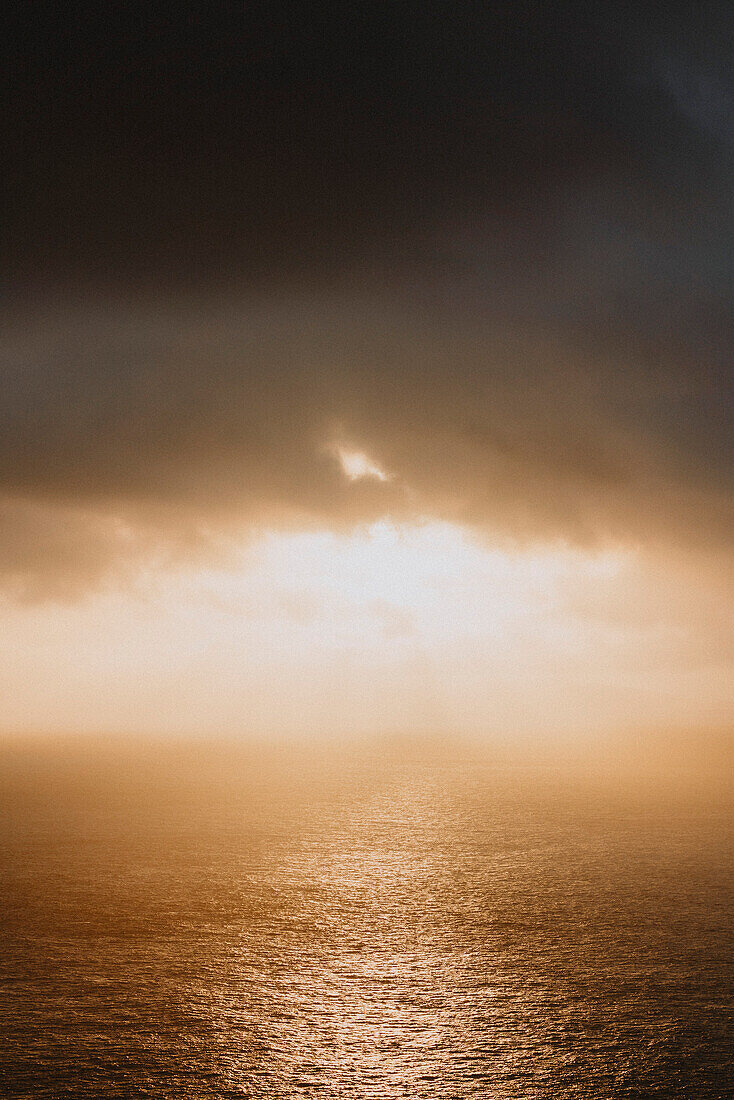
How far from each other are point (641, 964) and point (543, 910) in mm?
26524

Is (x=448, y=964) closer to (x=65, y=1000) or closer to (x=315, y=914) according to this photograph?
(x=315, y=914)

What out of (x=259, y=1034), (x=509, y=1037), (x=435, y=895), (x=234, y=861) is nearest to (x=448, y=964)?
(x=509, y=1037)

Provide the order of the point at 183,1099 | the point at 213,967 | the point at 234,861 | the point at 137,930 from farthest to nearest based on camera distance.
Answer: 1. the point at 234,861
2. the point at 137,930
3. the point at 213,967
4. the point at 183,1099

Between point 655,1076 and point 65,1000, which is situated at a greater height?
point 65,1000

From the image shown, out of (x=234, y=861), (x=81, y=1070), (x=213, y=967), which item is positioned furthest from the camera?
(x=234, y=861)

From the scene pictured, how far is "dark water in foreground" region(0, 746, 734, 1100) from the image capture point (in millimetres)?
67062

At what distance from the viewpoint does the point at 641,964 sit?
95750mm

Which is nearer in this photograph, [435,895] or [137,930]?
[137,930]

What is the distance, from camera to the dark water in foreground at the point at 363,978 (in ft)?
220

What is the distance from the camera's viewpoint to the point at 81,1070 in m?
66.6

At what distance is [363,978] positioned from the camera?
291 feet

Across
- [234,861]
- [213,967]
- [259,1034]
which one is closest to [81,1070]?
[259,1034]

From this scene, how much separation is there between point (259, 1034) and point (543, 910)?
58252mm

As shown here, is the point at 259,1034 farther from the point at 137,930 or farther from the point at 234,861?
the point at 234,861
